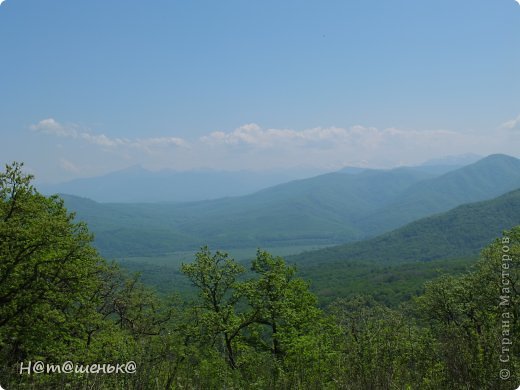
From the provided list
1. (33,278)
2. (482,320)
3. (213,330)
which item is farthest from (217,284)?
(482,320)

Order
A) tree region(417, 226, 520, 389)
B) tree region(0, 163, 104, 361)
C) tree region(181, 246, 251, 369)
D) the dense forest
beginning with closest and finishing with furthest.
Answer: tree region(417, 226, 520, 389) < the dense forest < tree region(0, 163, 104, 361) < tree region(181, 246, 251, 369)

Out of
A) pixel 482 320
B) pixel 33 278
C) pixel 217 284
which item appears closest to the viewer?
pixel 33 278

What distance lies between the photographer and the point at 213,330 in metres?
24.0

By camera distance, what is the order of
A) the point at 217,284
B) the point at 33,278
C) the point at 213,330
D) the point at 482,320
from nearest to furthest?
the point at 33,278, the point at 482,320, the point at 213,330, the point at 217,284

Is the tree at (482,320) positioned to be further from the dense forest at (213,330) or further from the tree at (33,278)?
the tree at (33,278)

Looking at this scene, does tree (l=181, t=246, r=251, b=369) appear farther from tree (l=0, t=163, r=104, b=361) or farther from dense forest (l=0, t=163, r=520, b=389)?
tree (l=0, t=163, r=104, b=361)

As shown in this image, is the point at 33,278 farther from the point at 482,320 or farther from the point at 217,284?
the point at 482,320

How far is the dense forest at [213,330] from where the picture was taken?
11.6 m

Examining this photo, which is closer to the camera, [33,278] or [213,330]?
[33,278]

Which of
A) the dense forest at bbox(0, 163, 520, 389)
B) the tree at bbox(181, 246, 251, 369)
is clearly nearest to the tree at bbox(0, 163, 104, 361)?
the dense forest at bbox(0, 163, 520, 389)

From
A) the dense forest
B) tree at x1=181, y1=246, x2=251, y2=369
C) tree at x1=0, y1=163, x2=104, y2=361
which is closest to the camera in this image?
the dense forest

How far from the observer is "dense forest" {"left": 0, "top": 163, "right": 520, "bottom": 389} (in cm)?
1161

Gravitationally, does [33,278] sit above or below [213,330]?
above

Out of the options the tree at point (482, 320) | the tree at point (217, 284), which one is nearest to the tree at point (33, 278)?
the tree at point (217, 284)
